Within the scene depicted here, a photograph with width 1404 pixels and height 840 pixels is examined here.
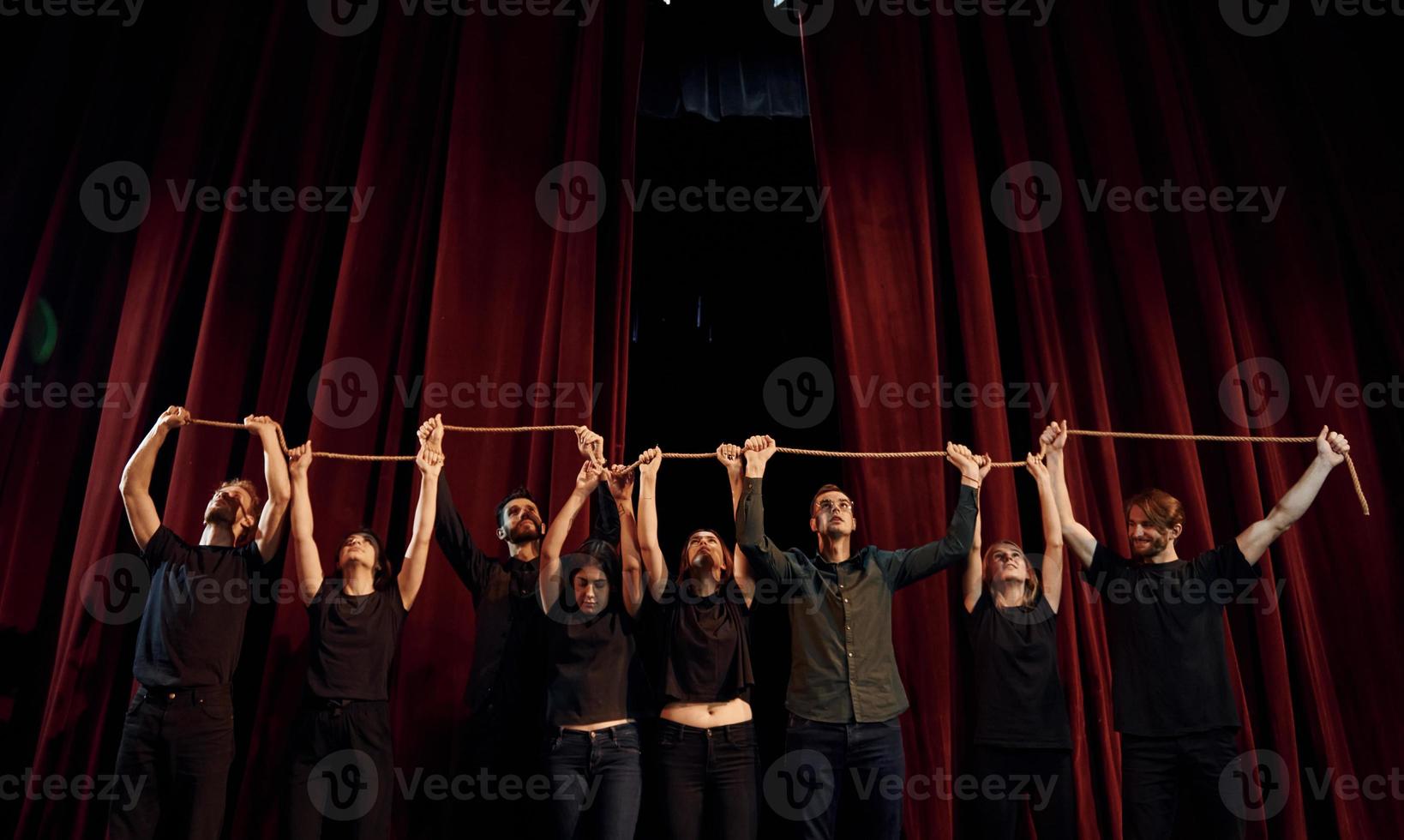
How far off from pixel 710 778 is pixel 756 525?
2.45ft

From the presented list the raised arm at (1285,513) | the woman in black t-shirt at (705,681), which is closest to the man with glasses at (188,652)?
the woman in black t-shirt at (705,681)

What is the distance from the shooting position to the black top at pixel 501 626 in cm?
310

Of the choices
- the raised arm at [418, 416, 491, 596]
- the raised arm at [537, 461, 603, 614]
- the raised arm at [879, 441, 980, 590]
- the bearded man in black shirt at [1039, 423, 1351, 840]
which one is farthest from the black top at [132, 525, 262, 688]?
the bearded man in black shirt at [1039, 423, 1351, 840]

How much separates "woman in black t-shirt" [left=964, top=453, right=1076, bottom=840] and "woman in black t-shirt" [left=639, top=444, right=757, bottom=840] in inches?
28.0

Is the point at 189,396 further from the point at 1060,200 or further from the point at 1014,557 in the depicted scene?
the point at 1060,200

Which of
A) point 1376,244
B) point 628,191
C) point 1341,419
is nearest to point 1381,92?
point 1376,244

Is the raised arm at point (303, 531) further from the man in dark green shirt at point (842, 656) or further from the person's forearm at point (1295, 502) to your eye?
the person's forearm at point (1295, 502)

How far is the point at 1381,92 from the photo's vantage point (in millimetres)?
4633

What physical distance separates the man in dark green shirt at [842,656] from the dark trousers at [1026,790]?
27cm

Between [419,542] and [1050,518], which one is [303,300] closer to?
[419,542]

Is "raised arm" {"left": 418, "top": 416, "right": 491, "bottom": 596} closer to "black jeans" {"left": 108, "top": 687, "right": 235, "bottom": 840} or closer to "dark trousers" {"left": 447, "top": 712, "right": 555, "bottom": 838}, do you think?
"dark trousers" {"left": 447, "top": 712, "right": 555, "bottom": 838}

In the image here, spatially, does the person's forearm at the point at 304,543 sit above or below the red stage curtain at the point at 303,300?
below

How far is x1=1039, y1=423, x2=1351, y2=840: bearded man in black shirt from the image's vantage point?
281cm

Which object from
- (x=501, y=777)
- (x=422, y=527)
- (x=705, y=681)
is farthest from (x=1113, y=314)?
(x=501, y=777)
